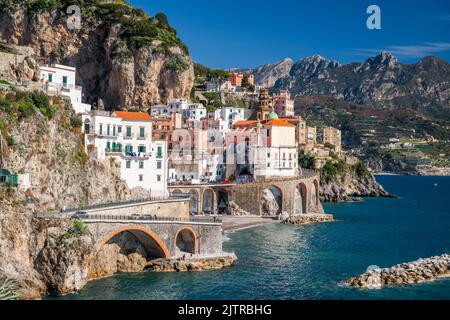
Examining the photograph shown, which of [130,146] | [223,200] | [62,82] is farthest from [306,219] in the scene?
[62,82]

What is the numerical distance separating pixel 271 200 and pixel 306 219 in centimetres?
644

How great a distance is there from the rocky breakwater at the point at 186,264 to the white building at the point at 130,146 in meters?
16.4

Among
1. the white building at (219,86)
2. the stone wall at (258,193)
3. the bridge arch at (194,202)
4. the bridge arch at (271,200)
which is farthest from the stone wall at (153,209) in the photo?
the white building at (219,86)

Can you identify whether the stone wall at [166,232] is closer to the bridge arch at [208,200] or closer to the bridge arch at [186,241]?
the bridge arch at [186,241]

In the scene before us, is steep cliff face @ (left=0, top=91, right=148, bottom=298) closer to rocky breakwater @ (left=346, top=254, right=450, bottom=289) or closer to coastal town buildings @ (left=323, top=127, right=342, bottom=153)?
rocky breakwater @ (left=346, top=254, right=450, bottom=289)

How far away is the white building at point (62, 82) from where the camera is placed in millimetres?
59981

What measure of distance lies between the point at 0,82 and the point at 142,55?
49.2 m

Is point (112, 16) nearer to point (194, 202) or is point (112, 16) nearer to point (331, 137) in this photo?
point (194, 202)

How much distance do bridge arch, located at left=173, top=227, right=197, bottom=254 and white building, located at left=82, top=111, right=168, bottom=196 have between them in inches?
537

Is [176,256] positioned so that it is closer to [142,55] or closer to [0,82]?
[0,82]
